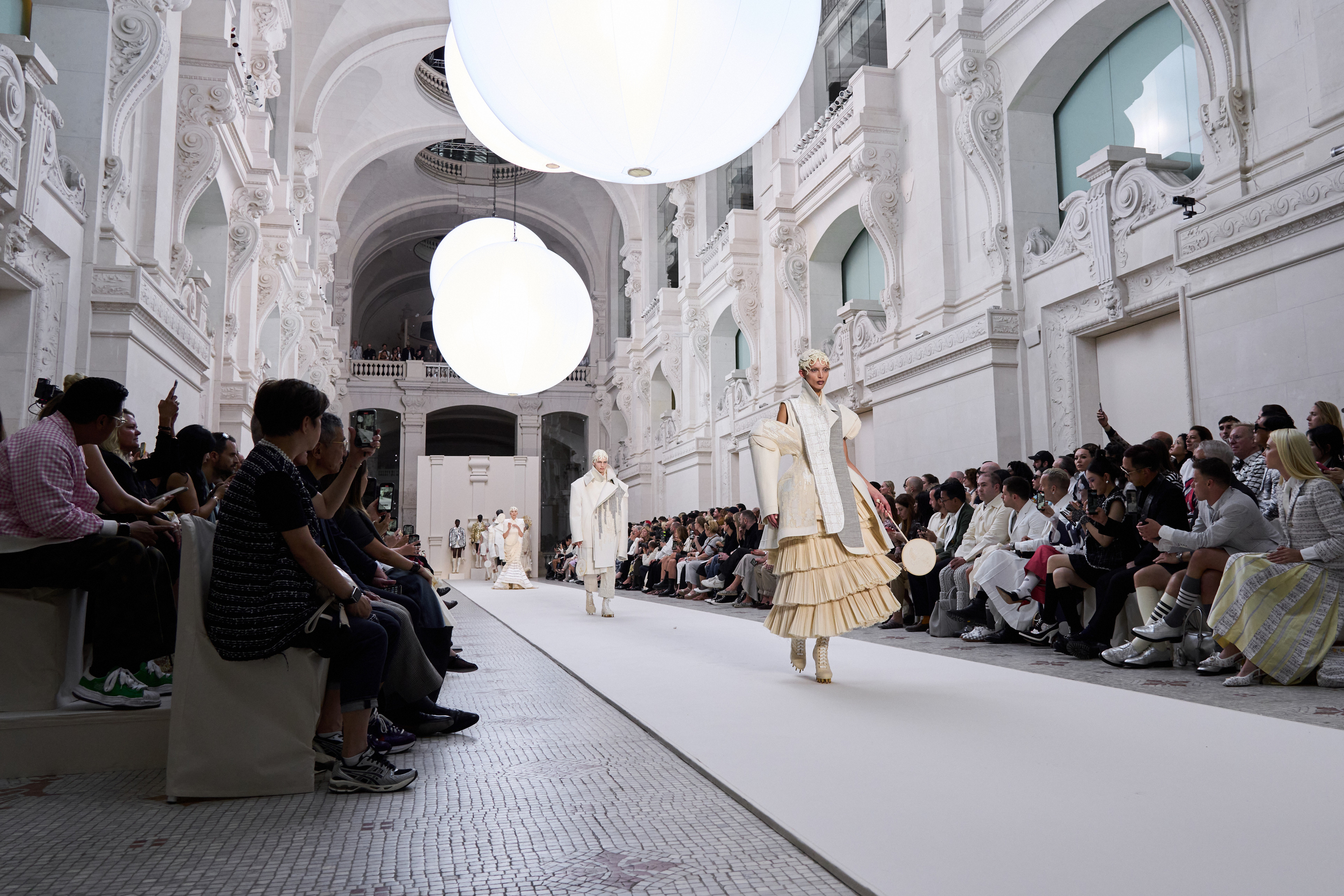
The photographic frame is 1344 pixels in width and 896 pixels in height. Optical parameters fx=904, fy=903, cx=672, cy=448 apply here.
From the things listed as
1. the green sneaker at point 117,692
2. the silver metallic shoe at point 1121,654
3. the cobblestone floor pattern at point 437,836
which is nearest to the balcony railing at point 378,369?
the silver metallic shoe at point 1121,654

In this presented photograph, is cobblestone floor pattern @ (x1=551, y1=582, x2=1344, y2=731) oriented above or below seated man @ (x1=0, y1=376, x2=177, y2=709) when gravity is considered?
below

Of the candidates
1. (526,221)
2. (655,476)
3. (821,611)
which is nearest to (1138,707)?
(821,611)

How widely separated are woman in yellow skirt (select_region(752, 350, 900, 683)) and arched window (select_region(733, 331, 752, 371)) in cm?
1468

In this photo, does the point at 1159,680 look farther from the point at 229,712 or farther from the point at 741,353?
the point at 741,353

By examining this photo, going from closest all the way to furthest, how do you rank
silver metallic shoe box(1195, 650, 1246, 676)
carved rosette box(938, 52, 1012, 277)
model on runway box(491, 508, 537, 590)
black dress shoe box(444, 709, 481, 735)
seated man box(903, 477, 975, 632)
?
1. black dress shoe box(444, 709, 481, 735)
2. silver metallic shoe box(1195, 650, 1246, 676)
3. seated man box(903, 477, 975, 632)
4. carved rosette box(938, 52, 1012, 277)
5. model on runway box(491, 508, 537, 590)

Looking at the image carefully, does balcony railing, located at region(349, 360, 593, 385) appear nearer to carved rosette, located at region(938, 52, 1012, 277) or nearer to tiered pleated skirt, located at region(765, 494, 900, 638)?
carved rosette, located at region(938, 52, 1012, 277)

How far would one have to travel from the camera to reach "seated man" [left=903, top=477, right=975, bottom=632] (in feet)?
26.0

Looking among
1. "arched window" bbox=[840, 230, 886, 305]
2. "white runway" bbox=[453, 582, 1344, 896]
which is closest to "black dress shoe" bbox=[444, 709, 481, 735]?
"white runway" bbox=[453, 582, 1344, 896]

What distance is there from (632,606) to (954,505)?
5.39 meters

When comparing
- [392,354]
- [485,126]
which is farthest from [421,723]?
[392,354]

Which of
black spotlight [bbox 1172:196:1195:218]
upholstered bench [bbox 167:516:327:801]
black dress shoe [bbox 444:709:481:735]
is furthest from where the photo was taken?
black spotlight [bbox 1172:196:1195:218]

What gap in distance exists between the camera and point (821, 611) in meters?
4.83

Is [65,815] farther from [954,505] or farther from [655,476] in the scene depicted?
[655,476]

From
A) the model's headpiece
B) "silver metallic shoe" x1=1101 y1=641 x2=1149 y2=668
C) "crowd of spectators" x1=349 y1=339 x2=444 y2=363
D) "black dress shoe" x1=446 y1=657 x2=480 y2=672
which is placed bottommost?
"black dress shoe" x1=446 y1=657 x2=480 y2=672
